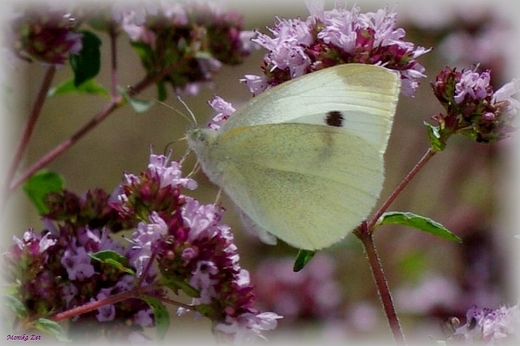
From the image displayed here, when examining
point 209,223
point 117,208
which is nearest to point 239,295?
point 209,223

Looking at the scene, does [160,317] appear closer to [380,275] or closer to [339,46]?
[380,275]

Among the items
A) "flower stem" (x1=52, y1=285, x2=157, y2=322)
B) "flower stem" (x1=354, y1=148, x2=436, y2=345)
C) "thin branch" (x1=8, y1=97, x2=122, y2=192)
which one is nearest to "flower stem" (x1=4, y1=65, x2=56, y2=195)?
"thin branch" (x1=8, y1=97, x2=122, y2=192)

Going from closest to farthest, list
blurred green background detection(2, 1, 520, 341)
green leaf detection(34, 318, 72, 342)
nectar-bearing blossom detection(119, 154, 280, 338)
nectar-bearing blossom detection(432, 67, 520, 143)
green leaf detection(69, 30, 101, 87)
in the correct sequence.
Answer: green leaf detection(34, 318, 72, 342) < nectar-bearing blossom detection(119, 154, 280, 338) < nectar-bearing blossom detection(432, 67, 520, 143) < green leaf detection(69, 30, 101, 87) < blurred green background detection(2, 1, 520, 341)

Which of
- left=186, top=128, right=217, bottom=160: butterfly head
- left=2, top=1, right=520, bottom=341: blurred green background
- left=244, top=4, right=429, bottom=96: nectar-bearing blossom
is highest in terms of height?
left=244, top=4, right=429, bottom=96: nectar-bearing blossom

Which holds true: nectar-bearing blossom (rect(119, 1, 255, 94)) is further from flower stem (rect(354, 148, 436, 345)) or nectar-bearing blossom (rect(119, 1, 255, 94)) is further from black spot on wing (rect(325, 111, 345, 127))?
flower stem (rect(354, 148, 436, 345))

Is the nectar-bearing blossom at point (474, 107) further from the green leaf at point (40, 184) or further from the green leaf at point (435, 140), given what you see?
the green leaf at point (40, 184)
